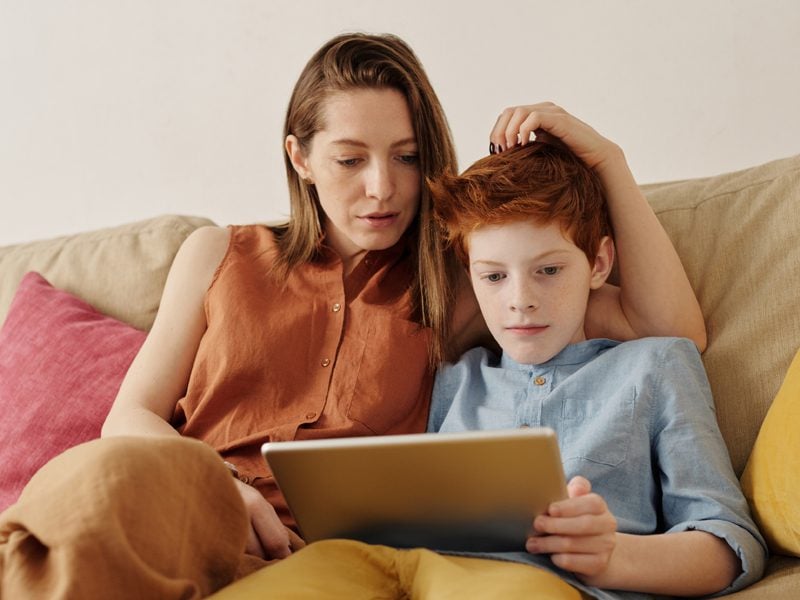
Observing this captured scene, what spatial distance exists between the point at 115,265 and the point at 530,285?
3.19ft

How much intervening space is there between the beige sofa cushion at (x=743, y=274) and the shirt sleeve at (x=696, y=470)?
0.24ft

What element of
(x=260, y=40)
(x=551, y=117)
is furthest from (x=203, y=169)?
(x=551, y=117)

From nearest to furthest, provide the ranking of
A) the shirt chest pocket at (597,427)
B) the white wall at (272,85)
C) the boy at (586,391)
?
the boy at (586,391)
the shirt chest pocket at (597,427)
the white wall at (272,85)

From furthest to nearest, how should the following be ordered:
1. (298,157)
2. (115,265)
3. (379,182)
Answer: (115,265) → (298,157) → (379,182)

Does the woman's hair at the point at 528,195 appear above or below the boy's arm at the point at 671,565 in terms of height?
above

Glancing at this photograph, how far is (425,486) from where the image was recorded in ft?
3.74

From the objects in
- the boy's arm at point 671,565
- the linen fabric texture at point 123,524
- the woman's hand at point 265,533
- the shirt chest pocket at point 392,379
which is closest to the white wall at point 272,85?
the shirt chest pocket at point 392,379

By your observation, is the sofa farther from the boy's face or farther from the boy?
the boy's face

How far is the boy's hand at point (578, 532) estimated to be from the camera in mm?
1141

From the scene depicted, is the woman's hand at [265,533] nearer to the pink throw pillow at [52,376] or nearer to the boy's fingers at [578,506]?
the boy's fingers at [578,506]

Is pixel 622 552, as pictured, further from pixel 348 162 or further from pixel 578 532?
pixel 348 162

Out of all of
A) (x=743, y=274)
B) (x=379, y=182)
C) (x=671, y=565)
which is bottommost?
(x=671, y=565)

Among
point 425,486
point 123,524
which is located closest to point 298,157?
point 425,486

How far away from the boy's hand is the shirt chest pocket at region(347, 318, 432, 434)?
445 mm
